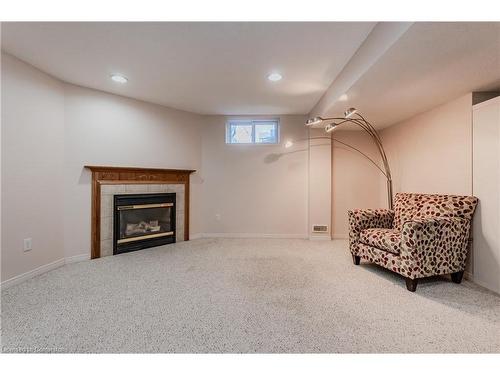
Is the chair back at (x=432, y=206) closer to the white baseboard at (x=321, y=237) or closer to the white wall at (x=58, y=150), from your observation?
the white baseboard at (x=321, y=237)

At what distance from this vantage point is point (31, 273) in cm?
236

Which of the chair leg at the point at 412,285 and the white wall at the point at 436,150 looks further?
the white wall at the point at 436,150

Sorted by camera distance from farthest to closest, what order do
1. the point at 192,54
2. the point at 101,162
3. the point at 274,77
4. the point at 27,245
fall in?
the point at 101,162 < the point at 274,77 < the point at 27,245 < the point at 192,54

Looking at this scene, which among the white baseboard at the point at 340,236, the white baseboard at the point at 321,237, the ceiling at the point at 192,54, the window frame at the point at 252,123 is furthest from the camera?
the window frame at the point at 252,123

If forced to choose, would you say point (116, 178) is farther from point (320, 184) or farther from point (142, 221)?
point (320, 184)

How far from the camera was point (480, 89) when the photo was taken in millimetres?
2246

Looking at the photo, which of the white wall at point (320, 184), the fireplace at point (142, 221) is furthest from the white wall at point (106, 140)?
the white wall at point (320, 184)

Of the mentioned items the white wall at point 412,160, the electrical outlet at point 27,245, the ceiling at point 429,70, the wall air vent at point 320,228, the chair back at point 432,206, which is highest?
the ceiling at point 429,70

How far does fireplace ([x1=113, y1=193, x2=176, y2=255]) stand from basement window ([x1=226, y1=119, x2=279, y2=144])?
5.09 ft

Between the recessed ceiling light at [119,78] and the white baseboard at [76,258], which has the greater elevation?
the recessed ceiling light at [119,78]

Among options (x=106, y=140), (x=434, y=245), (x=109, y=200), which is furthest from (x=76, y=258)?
(x=434, y=245)

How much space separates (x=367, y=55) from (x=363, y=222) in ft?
5.97

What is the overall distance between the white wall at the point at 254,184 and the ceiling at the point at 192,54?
1.05 metres

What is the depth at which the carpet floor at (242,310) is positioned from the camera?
4.50 feet
